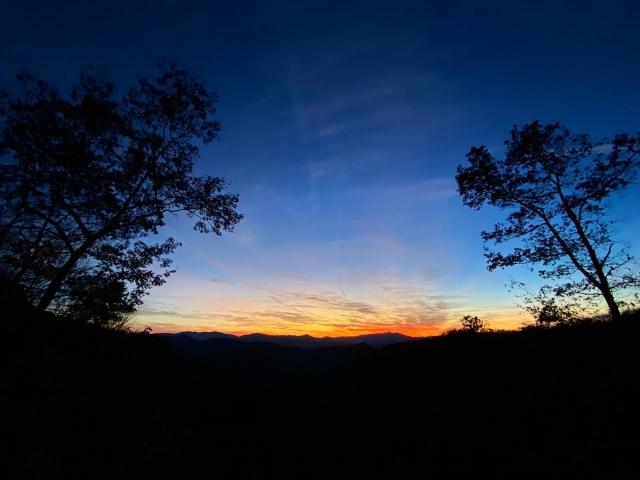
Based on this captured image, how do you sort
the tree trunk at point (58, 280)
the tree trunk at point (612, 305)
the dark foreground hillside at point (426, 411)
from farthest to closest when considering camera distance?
the tree trunk at point (612, 305)
the tree trunk at point (58, 280)
the dark foreground hillside at point (426, 411)

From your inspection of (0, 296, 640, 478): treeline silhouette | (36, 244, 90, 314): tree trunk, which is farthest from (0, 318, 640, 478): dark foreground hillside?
(36, 244, 90, 314): tree trunk

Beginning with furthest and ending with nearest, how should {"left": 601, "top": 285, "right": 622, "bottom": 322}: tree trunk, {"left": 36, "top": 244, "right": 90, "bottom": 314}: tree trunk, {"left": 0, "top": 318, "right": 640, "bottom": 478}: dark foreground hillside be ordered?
{"left": 601, "top": 285, "right": 622, "bottom": 322}: tree trunk, {"left": 36, "top": 244, "right": 90, "bottom": 314}: tree trunk, {"left": 0, "top": 318, "right": 640, "bottom": 478}: dark foreground hillside

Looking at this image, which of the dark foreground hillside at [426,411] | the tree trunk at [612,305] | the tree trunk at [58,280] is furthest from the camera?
the tree trunk at [612,305]

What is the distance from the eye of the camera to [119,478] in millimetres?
11117

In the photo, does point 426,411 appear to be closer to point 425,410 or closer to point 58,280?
point 425,410

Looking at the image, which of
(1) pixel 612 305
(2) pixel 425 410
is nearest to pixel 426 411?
(2) pixel 425 410

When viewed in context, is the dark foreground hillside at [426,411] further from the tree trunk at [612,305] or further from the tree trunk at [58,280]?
the tree trunk at [58,280]

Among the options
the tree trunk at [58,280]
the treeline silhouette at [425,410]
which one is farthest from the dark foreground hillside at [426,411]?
the tree trunk at [58,280]

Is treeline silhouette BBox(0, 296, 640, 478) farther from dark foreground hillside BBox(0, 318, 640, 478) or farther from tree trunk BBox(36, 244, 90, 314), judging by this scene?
tree trunk BBox(36, 244, 90, 314)

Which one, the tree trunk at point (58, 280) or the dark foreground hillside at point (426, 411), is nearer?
the dark foreground hillside at point (426, 411)

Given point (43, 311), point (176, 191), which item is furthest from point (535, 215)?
point (43, 311)

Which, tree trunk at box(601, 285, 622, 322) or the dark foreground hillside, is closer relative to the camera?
the dark foreground hillside

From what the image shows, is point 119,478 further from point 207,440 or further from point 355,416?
point 207,440

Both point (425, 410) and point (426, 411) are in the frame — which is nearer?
point (426, 411)
